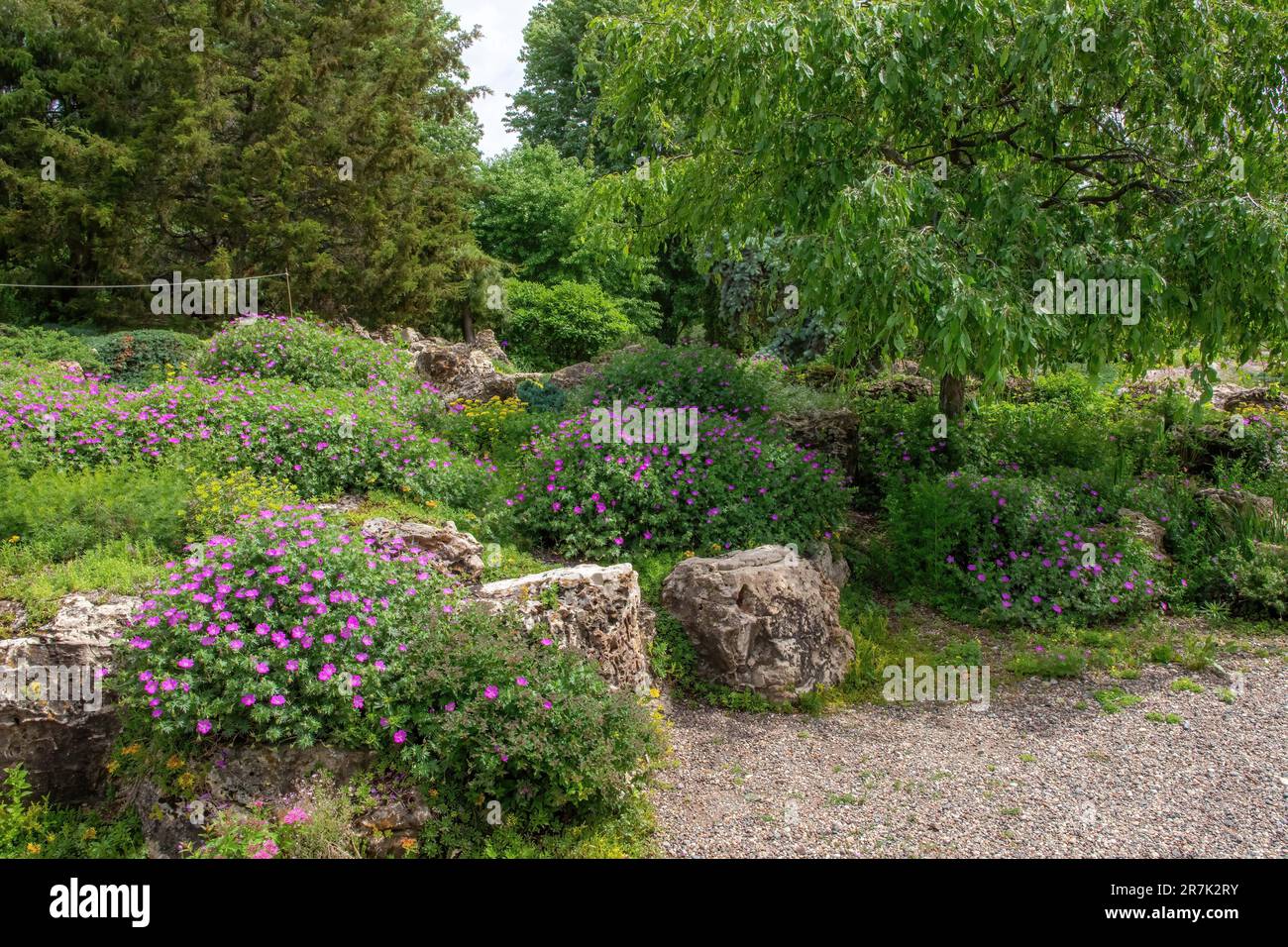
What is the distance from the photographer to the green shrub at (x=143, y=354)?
31.4 ft

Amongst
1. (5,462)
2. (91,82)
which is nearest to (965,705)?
(5,462)

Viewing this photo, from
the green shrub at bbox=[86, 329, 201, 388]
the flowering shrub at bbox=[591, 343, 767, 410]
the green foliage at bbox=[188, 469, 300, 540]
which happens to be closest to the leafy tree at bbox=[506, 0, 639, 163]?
the green shrub at bbox=[86, 329, 201, 388]

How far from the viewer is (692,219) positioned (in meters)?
8.31

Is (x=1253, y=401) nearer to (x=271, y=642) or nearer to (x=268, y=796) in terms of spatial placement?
(x=271, y=642)

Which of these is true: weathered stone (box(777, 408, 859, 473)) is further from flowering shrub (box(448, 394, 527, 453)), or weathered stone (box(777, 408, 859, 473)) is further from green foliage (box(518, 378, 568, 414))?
flowering shrub (box(448, 394, 527, 453))

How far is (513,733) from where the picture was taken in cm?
390

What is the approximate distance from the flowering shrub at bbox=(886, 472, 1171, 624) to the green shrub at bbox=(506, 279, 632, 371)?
9.58 m

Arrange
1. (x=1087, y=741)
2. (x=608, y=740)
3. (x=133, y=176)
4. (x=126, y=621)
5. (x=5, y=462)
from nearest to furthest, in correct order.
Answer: (x=608, y=740) < (x=126, y=621) < (x=1087, y=741) < (x=5, y=462) < (x=133, y=176)

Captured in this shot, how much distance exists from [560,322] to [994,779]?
12.8 m

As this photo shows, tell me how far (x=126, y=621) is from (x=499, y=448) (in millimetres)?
4135

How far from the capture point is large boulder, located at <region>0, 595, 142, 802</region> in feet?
13.4

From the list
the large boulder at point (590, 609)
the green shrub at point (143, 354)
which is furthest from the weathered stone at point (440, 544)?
the green shrub at point (143, 354)

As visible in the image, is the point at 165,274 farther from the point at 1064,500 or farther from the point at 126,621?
the point at 1064,500

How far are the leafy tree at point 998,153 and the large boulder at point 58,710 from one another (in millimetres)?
5013
